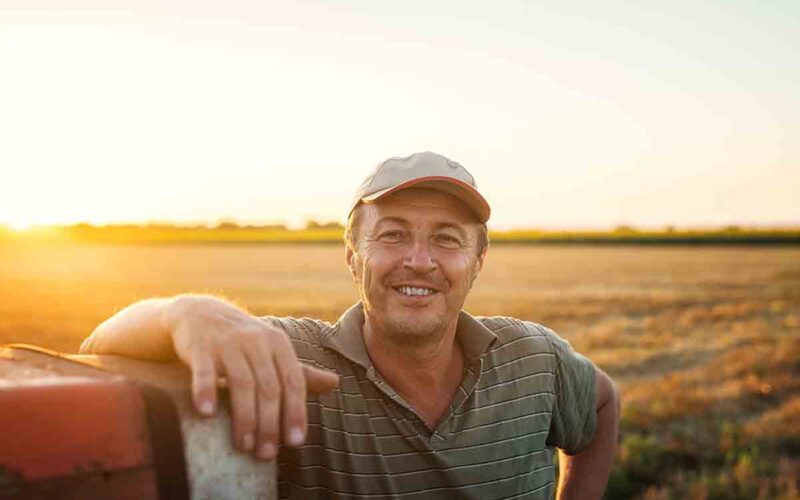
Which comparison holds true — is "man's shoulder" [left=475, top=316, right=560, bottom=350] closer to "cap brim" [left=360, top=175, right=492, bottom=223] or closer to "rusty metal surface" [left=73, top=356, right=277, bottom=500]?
"cap brim" [left=360, top=175, right=492, bottom=223]

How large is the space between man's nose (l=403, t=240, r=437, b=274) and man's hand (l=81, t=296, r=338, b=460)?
4.41 ft

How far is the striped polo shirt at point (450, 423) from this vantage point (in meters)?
2.69

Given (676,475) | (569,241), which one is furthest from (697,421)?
(569,241)

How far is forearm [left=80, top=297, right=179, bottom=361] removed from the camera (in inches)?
66.8

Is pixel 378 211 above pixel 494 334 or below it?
above

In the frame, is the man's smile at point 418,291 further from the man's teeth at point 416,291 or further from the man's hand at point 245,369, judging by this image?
the man's hand at point 245,369

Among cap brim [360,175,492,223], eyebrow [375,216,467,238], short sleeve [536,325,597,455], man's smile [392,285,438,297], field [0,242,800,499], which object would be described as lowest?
field [0,242,800,499]

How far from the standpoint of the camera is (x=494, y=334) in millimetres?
3135

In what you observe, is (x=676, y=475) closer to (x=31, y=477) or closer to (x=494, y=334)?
(x=494, y=334)

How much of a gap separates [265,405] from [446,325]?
170 cm

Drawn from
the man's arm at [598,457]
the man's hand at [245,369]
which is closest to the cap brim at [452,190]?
the man's arm at [598,457]

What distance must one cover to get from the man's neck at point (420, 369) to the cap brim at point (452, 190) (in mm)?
491

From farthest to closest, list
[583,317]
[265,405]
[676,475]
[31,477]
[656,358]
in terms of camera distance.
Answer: [583,317] → [656,358] → [676,475] → [265,405] → [31,477]

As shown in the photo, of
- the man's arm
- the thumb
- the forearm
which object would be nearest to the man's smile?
the man's arm
